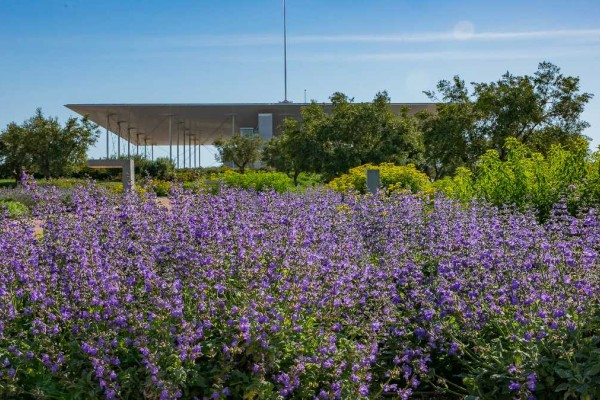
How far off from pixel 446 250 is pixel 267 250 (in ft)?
5.10

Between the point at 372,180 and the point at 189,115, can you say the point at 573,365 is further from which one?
the point at 189,115

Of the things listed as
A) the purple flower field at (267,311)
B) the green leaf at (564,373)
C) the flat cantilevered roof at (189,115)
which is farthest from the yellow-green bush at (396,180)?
the flat cantilevered roof at (189,115)

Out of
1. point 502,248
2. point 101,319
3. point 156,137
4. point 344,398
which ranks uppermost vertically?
point 156,137

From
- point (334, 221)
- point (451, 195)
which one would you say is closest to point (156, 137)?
point (451, 195)

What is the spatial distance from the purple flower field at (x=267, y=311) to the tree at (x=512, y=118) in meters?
18.7

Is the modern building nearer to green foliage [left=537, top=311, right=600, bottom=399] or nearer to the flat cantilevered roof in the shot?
the flat cantilevered roof

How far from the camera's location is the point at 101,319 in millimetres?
4426

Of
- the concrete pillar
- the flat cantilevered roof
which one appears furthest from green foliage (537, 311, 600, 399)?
the flat cantilevered roof

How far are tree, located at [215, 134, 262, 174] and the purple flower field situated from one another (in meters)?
33.8

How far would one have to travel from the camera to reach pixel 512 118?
2341cm

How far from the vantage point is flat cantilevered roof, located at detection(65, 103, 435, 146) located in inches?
1453

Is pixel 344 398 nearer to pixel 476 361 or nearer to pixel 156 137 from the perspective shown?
pixel 476 361

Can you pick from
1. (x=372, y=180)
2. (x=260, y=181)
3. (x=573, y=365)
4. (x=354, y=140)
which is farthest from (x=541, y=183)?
(x=354, y=140)

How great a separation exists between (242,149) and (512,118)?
63.0 feet
